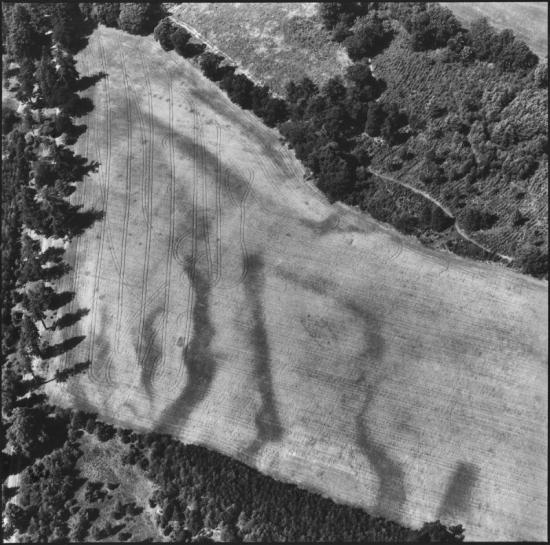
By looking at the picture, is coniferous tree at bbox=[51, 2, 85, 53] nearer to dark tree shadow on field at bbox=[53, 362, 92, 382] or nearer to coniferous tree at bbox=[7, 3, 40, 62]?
coniferous tree at bbox=[7, 3, 40, 62]

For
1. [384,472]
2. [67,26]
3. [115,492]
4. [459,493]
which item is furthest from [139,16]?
[459,493]

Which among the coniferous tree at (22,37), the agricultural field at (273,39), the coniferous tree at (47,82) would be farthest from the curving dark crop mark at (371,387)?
the coniferous tree at (22,37)

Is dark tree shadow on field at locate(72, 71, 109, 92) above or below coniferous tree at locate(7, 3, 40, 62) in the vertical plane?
below

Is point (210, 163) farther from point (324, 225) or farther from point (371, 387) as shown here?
point (371, 387)

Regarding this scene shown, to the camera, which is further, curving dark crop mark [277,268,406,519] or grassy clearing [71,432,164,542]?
grassy clearing [71,432,164,542]

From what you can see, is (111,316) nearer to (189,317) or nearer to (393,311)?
(189,317)

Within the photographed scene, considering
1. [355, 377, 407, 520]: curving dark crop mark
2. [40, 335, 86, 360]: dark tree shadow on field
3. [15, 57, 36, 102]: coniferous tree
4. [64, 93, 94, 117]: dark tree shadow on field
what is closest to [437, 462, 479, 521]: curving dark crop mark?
[355, 377, 407, 520]: curving dark crop mark

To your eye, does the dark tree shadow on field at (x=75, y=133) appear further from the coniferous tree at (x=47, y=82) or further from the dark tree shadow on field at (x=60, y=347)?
the dark tree shadow on field at (x=60, y=347)
